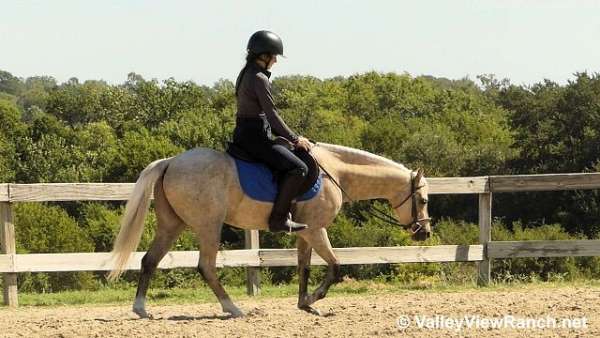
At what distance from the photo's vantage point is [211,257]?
8484 millimetres

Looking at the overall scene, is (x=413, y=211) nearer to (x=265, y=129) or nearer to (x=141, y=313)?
(x=265, y=129)

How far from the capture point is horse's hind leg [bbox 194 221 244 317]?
8.43 m

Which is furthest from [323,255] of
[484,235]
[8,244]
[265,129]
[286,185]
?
[8,244]

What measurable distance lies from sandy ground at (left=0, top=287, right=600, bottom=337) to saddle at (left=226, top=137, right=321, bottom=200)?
111 cm

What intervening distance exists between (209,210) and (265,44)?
5.01 ft

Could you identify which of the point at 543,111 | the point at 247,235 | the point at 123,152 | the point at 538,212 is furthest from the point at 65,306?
the point at 123,152

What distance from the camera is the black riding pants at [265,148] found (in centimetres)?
845

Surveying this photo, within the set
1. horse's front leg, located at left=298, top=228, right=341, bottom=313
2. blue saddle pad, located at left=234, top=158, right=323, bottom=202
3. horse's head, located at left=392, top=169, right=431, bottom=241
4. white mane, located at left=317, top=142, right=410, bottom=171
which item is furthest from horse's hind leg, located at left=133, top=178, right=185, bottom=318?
horse's head, located at left=392, top=169, right=431, bottom=241

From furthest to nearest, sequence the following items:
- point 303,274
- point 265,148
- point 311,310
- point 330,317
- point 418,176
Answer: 1. point 418,176
2. point 303,274
3. point 311,310
4. point 265,148
5. point 330,317

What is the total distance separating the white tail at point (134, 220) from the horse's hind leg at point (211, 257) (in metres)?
0.50

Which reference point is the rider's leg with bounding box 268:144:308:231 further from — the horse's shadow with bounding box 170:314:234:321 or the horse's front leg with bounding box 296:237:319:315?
the horse's shadow with bounding box 170:314:234:321

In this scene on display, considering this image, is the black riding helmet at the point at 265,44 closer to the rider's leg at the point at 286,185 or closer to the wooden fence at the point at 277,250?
the rider's leg at the point at 286,185

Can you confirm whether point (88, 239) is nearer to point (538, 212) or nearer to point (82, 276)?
point (82, 276)

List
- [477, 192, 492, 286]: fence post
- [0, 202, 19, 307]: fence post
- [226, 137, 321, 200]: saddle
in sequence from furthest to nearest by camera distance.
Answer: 1. [477, 192, 492, 286]: fence post
2. [0, 202, 19, 307]: fence post
3. [226, 137, 321, 200]: saddle
